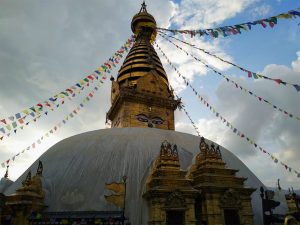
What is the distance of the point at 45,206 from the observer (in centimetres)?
1128

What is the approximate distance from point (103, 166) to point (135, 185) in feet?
6.22

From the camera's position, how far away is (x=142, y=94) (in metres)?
27.1

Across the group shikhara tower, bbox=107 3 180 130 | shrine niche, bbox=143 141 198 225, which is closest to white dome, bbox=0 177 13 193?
shrine niche, bbox=143 141 198 225

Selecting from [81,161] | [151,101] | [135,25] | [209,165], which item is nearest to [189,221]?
[209,165]

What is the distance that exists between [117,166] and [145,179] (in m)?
1.56

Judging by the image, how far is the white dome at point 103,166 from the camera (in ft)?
37.0

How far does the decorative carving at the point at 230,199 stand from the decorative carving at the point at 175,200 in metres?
1.91

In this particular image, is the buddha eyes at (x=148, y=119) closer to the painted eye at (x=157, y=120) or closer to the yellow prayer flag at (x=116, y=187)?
the painted eye at (x=157, y=120)

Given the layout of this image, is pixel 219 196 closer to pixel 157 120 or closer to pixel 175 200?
pixel 175 200

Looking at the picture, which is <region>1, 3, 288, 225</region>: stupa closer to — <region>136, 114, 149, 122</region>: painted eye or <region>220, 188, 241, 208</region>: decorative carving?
<region>220, 188, 241, 208</region>: decorative carving

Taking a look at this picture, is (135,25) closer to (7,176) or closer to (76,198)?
(7,176)

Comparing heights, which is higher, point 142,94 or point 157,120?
point 142,94

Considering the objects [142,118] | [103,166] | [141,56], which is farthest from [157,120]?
[103,166]

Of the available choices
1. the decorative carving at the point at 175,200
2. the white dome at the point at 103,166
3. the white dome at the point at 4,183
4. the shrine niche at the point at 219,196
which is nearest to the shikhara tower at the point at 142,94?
the white dome at the point at 103,166
